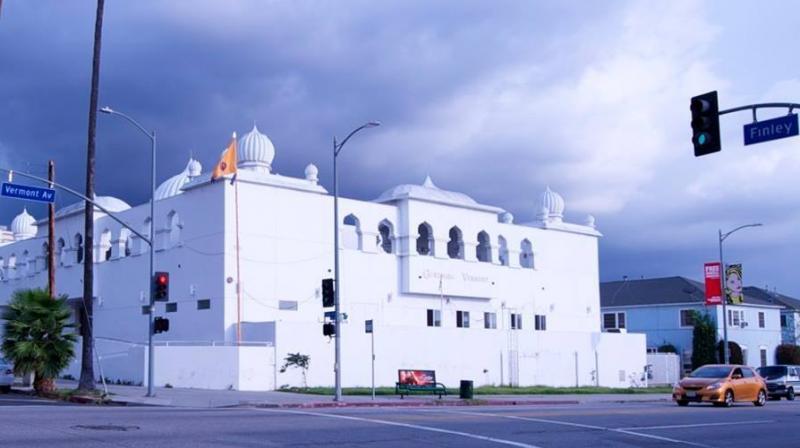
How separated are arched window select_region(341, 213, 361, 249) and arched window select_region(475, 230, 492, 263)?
823 centimetres

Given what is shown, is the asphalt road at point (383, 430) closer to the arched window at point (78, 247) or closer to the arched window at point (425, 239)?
the arched window at point (425, 239)

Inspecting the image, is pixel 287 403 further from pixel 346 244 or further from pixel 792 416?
pixel 346 244

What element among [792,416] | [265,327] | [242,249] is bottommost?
[792,416]

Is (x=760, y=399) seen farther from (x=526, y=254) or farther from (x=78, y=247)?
(x=78, y=247)

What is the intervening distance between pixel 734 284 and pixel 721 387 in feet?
61.0

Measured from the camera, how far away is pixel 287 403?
30.2 meters

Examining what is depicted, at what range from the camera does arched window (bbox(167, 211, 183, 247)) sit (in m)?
46.5

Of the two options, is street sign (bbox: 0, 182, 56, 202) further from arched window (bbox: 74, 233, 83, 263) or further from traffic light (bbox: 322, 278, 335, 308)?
arched window (bbox: 74, 233, 83, 263)

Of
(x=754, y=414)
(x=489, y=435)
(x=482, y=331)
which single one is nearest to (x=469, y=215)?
(x=482, y=331)

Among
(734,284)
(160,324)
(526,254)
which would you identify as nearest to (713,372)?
(734,284)

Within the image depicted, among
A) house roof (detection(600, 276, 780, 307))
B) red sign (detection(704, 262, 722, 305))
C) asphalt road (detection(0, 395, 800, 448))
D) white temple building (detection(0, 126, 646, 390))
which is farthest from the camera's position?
house roof (detection(600, 276, 780, 307))

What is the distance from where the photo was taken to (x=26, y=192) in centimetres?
2894

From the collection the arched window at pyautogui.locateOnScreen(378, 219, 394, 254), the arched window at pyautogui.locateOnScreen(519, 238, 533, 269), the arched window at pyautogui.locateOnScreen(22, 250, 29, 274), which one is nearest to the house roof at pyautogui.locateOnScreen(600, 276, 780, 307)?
the arched window at pyautogui.locateOnScreen(519, 238, 533, 269)

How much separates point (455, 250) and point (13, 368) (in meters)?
28.0
